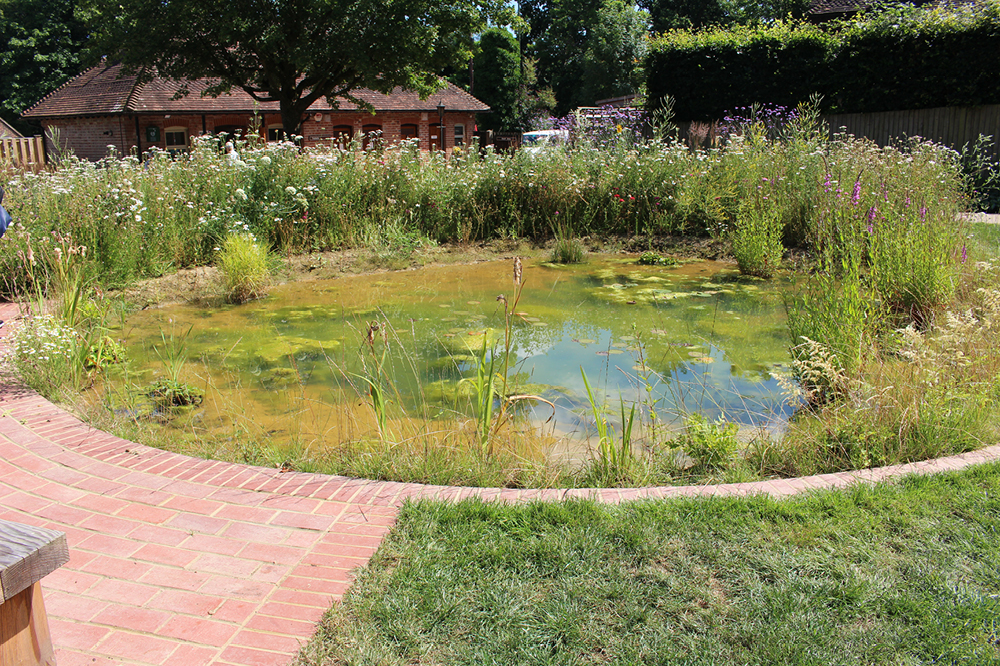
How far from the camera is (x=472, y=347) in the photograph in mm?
6617

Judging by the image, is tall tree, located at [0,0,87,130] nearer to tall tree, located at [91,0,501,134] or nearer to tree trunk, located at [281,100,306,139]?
tall tree, located at [91,0,501,134]

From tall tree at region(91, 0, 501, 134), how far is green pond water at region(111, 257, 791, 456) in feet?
46.7

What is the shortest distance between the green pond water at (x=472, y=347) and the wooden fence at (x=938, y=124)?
800 centimetres

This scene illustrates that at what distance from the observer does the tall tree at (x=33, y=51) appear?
36438 millimetres

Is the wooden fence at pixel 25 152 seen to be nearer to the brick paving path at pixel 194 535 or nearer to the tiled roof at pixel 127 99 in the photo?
the brick paving path at pixel 194 535

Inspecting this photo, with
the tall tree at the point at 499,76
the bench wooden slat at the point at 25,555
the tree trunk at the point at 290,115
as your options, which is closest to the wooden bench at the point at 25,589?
the bench wooden slat at the point at 25,555

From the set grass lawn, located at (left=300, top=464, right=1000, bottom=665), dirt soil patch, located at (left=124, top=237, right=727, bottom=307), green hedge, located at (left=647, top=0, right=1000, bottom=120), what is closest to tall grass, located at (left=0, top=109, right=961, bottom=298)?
dirt soil patch, located at (left=124, top=237, right=727, bottom=307)

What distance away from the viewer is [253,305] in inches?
336

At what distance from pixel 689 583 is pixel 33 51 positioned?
44668mm

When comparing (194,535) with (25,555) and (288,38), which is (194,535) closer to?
(25,555)

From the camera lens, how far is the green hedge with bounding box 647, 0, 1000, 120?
1420cm

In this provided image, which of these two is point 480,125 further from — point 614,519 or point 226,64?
point 614,519

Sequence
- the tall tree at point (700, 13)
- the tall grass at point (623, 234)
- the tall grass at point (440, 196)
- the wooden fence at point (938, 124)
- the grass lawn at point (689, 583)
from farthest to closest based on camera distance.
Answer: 1. the tall tree at point (700, 13)
2. the wooden fence at point (938, 124)
3. the tall grass at point (440, 196)
4. the tall grass at point (623, 234)
5. the grass lawn at point (689, 583)

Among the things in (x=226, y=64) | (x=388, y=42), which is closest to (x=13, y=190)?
(x=388, y=42)
